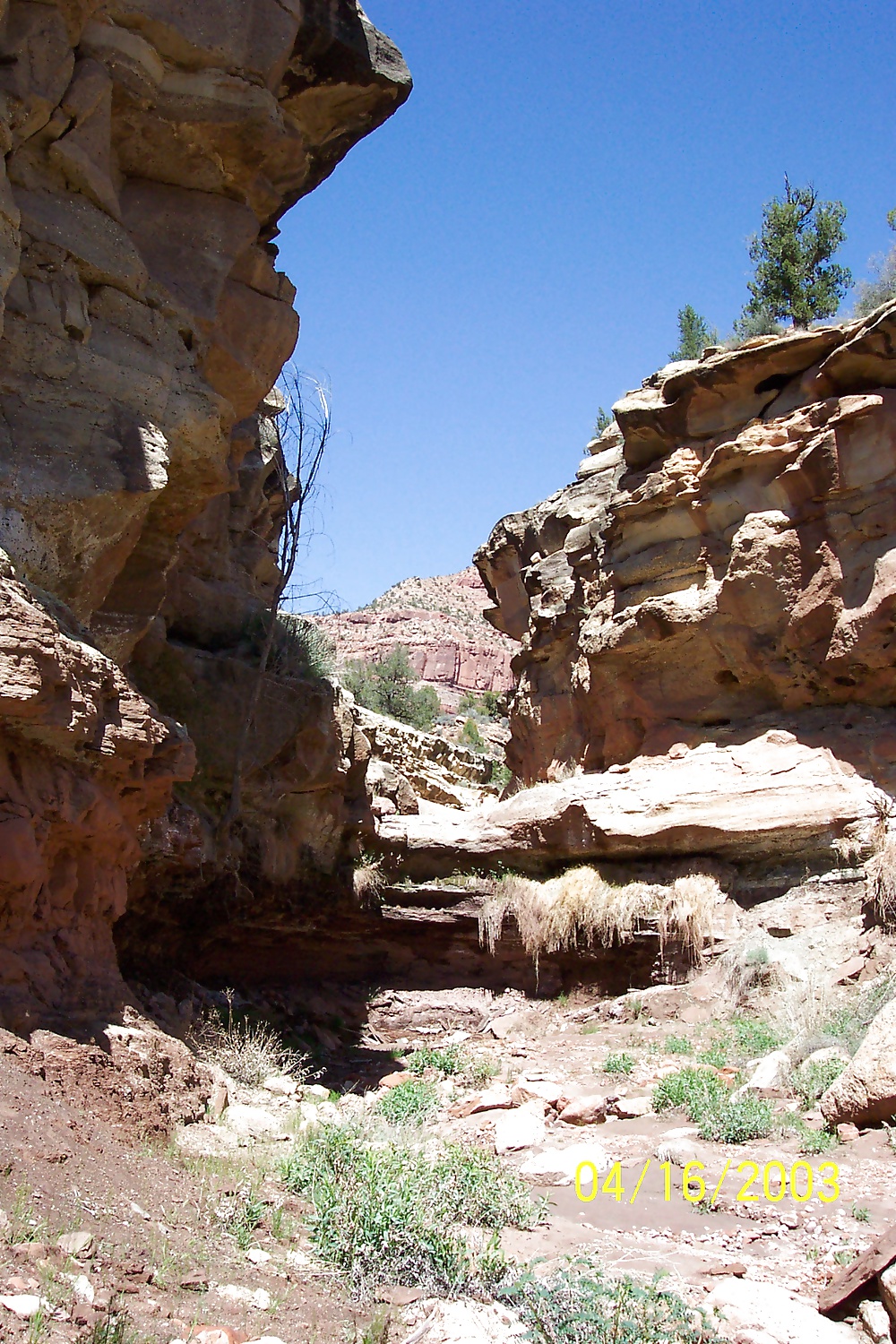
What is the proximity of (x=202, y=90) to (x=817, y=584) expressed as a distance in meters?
9.28

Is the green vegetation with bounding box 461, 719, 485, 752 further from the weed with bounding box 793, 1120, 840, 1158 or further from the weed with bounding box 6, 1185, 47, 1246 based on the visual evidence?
the weed with bounding box 6, 1185, 47, 1246

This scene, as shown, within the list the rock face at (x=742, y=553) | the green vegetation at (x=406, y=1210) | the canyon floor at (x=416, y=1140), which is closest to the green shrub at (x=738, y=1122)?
the canyon floor at (x=416, y=1140)

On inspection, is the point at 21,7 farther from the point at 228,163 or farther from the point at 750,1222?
the point at 750,1222

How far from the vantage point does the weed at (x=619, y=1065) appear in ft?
31.9

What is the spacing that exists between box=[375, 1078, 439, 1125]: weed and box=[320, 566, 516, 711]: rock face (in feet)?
167

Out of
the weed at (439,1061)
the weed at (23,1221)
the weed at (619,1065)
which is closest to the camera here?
the weed at (23,1221)

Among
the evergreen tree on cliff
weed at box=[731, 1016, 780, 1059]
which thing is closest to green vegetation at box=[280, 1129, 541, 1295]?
weed at box=[731, 1016, 780, 1059]

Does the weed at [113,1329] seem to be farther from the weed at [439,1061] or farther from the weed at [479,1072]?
the weed at [439,1061]

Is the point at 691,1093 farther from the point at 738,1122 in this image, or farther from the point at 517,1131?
the point at 517,1131

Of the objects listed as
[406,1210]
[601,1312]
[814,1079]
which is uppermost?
[814,1079]

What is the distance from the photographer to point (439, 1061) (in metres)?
10.8

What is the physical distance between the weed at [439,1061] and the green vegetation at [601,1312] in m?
5.84

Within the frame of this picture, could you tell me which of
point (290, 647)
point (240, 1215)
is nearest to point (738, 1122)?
point (240, 1215)
